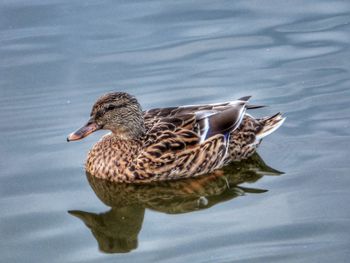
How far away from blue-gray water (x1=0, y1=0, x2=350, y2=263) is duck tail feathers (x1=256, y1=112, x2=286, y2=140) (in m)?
0.15

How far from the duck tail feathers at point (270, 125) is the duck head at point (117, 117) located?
1179mm

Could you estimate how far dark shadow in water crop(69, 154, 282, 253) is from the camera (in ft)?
26.1

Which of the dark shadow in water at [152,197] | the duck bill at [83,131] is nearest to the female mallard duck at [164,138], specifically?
the duck bill at [83,131]

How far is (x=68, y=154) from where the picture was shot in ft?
30.5

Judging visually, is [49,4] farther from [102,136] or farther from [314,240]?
[314,240]

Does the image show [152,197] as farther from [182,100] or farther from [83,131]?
[182,100]

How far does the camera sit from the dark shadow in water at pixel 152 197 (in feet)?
26.1

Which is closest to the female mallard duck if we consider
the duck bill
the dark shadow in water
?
the duck bill

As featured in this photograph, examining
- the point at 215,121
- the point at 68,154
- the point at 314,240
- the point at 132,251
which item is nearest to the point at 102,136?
the point at 68,154

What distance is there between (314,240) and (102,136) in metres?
2.98

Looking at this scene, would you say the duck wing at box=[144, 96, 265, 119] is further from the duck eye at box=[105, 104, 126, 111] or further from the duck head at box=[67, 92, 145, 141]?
the duck eye at box=[105, 104, 126, 111]

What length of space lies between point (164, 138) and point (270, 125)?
109 cm

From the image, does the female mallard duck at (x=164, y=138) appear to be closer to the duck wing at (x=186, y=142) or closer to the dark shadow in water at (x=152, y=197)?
the duck wing at (x=186, y=142)

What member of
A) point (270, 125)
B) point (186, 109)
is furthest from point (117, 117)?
point (270, 125)
